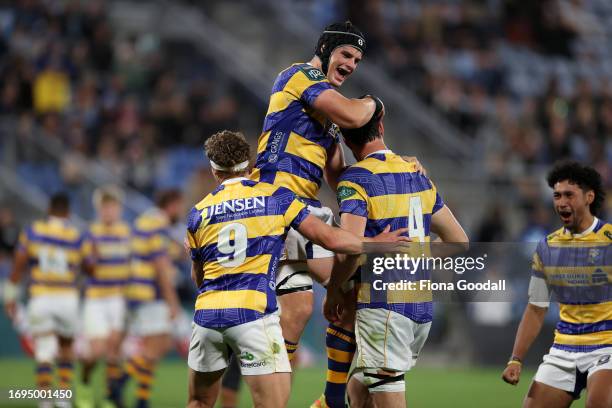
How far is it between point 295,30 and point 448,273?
1479 cm

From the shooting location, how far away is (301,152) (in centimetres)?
675

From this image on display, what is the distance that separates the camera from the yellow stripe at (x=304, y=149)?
6.74 meters

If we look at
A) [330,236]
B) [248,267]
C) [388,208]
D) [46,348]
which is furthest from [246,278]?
[46,348]

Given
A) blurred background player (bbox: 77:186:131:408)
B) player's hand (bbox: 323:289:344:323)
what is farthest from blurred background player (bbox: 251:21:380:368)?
blurred background player (bbox: 77:186:131:408)

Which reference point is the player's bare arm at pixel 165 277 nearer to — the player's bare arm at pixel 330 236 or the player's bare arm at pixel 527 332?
the player's bare arm at pixel 527 332

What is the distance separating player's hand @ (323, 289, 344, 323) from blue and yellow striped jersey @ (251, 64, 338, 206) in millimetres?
612

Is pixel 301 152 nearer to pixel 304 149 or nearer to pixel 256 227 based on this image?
pixel 304 149

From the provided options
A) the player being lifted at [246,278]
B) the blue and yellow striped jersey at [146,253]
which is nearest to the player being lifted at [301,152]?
the player being lifted at [246,278]

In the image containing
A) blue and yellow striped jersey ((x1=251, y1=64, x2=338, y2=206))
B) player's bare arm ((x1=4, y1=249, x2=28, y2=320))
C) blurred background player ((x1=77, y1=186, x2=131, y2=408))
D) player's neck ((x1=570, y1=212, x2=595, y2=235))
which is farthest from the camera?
blurred background player ((x1=77, y1=186, x2=131, y2=408))

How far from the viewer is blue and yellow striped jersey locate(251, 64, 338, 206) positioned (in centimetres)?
671

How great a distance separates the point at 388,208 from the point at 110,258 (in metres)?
6.51

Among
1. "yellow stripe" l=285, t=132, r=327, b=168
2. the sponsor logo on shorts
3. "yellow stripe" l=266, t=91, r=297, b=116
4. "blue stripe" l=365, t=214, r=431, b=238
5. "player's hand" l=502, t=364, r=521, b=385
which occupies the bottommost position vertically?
Answer: "player's hand" l=502, t=364, r=521, b=385

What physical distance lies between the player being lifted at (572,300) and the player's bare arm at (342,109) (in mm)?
1582

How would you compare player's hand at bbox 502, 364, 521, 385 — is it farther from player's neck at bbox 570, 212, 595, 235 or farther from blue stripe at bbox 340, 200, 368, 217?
blue stripe at bbox 340, 200, 368, 217
